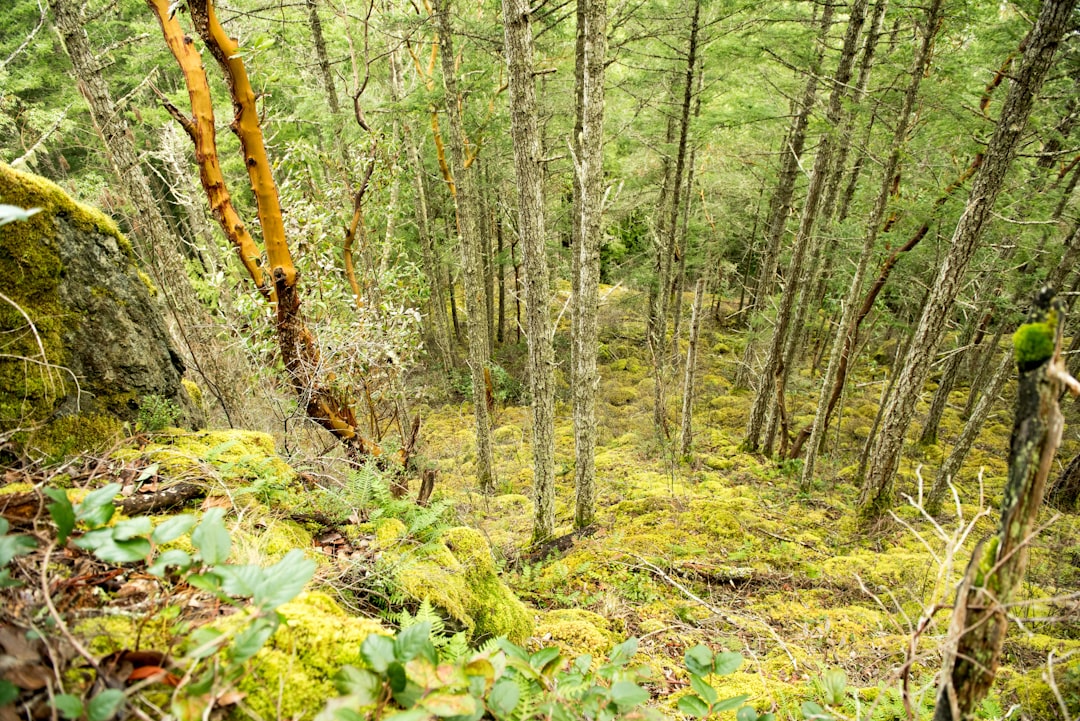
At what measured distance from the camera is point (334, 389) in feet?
14.9

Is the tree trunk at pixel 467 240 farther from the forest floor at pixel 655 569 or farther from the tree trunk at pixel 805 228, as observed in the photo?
the tree trunk at pixel 805 228

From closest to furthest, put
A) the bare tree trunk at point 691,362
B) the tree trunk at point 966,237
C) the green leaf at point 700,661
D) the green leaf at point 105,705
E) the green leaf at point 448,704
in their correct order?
the green leaf at point 105,705 → the green leaf at point 448,704 → the green leaf at point 700,661 → the tree trunk at point 966,237 → the bare tree trunk at point 691,362

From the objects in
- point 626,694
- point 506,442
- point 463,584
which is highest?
point 626,694

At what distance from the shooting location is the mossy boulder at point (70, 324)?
2.27 metres

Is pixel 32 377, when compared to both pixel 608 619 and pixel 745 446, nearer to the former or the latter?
pixel 608 619

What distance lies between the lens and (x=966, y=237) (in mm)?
5230

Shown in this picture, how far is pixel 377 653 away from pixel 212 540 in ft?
1.57

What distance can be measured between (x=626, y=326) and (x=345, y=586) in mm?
18167

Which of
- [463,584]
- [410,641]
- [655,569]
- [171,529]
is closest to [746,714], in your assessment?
[410,641]

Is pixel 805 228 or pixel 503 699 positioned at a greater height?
pixel 805 228

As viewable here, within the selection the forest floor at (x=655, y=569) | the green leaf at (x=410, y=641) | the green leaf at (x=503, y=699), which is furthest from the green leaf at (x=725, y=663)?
the green leaf at (x=410, y=641)

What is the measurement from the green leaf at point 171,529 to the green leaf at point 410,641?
0.57 meters

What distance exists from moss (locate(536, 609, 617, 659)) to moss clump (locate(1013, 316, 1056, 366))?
8.99 feet

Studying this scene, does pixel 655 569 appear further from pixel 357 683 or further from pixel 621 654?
pixel 357 683
